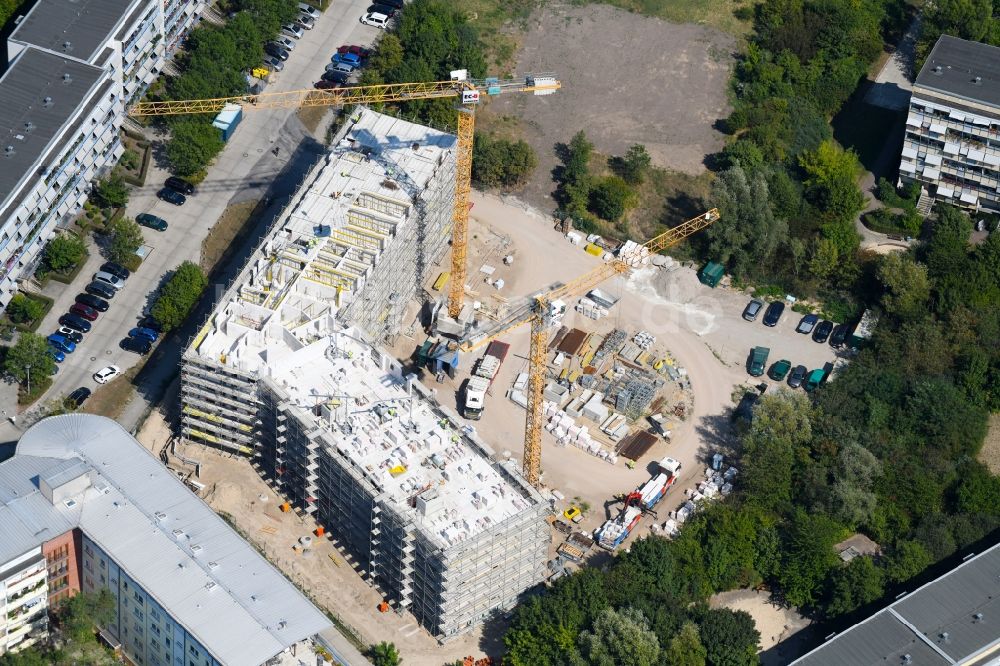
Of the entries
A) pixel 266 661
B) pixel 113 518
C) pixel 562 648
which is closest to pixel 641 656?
pixel 562 648

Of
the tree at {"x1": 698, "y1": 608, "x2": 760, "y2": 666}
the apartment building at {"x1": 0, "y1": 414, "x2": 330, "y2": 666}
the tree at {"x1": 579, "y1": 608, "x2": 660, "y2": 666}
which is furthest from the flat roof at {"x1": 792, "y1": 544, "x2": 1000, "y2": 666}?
the apartment building at {"x1": 0, "y1": 414, "x2": 330, "y2": 666}

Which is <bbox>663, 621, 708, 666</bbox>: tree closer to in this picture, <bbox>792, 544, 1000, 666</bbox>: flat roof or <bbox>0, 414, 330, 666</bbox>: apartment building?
<bbox>792, 544, 1000, 666</bbox>: flat roof

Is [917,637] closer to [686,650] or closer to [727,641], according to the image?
[727,641]

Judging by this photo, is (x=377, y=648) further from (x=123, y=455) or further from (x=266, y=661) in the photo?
(x=123, y=455)

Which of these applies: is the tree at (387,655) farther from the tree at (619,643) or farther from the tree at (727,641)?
the tree at (727,641)

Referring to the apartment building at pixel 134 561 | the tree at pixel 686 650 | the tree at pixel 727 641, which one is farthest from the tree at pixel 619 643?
the apartment building at pixel 134 561

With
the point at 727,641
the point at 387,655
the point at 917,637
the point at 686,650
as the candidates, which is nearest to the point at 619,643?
the point at 686,650

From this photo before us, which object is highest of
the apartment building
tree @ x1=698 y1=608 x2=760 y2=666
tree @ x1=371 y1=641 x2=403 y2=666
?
tree @ x1=698 y1=608 x2=760 y2=666
